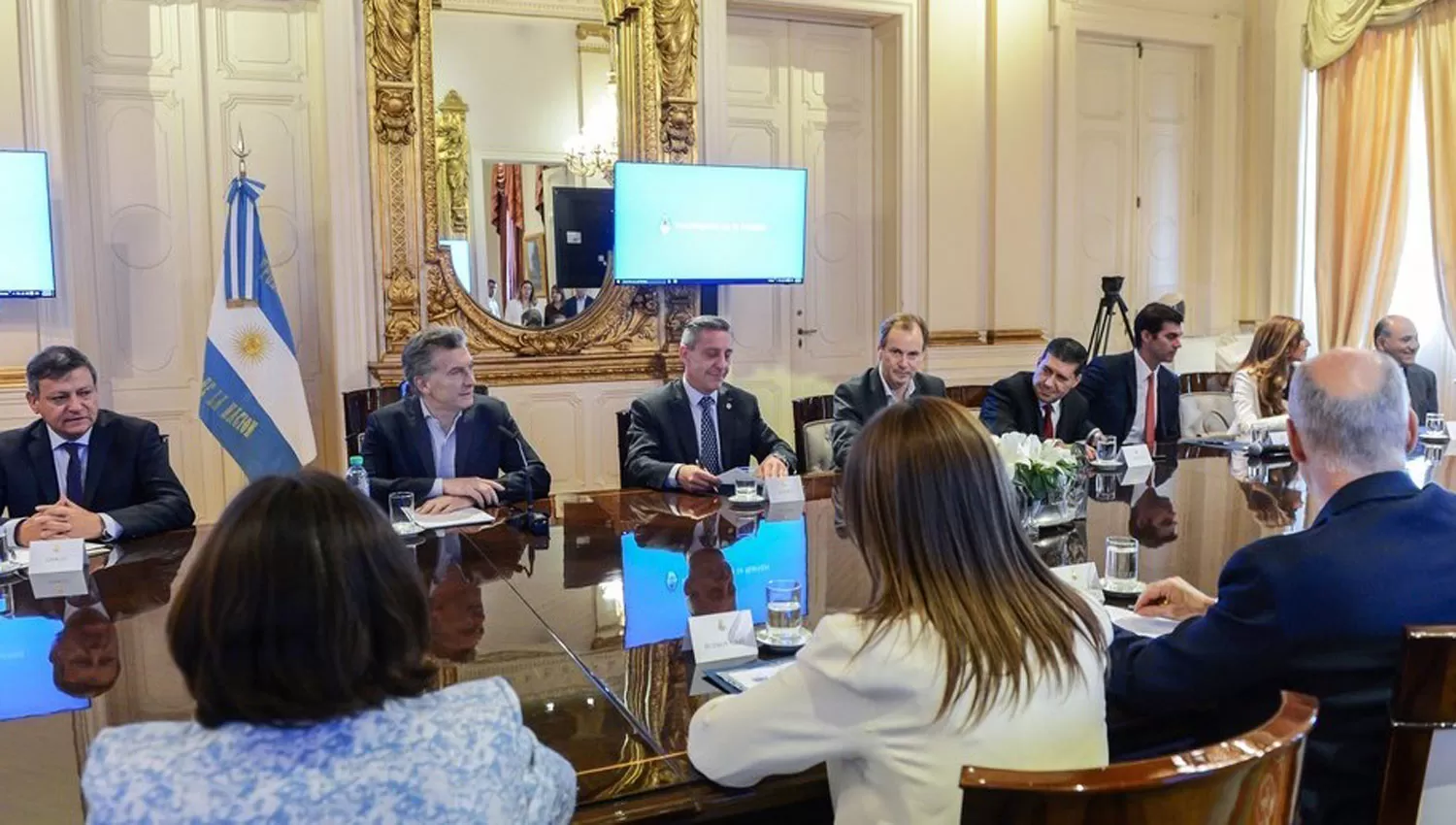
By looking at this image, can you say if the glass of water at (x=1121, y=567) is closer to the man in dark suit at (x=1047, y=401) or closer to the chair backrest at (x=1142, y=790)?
the chair backrest at (x=1142, y=790)

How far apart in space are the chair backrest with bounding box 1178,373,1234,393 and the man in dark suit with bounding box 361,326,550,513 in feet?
9.42

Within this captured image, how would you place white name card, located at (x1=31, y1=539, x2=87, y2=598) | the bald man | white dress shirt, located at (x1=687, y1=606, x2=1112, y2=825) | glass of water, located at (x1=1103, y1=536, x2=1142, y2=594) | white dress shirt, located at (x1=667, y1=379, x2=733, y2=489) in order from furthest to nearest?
the bald man, white dress shirt, located at (x1=667, y1=379, x2=733, y2=489), white name card, located at (x1=31, y1=539, x2=87, y2=598), glass of water, located at (x1=1103, y1=536, x2=1142, y2=594), white dress shirt, located at (x1=687, y1=606, x2=1112, y2=825)

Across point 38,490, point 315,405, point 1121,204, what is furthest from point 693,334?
point 1121,204

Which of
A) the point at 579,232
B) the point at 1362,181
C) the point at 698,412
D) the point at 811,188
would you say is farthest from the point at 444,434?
the point at 1362,181

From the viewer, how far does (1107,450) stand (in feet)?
11.2

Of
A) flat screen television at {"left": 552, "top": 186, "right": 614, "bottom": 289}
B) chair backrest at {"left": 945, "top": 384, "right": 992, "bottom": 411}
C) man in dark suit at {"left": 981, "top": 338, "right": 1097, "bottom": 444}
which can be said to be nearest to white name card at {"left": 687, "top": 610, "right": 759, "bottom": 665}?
man in dark suit at {"left": 981, "top": 338, "right": 1097, "bottom": 444}

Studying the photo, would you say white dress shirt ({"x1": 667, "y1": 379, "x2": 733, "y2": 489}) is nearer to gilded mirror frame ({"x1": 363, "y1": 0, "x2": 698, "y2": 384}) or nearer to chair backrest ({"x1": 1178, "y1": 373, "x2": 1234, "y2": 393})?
gilded mirror frame ({"x1": 363, "y1": 0, "x2": 698, "y2": 384})

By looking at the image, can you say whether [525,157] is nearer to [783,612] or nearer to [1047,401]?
[1047,401]

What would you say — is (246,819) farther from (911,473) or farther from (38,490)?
(38,490)

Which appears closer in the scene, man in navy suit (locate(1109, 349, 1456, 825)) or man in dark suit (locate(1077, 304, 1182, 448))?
man in navy suit (locate(1109, 349, 1456, 825))

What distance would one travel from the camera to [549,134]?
5.13 m

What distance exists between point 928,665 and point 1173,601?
850 mm

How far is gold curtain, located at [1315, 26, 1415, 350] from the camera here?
→ 5727 millimetres

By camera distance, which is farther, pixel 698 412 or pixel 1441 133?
pixel 1441 133
